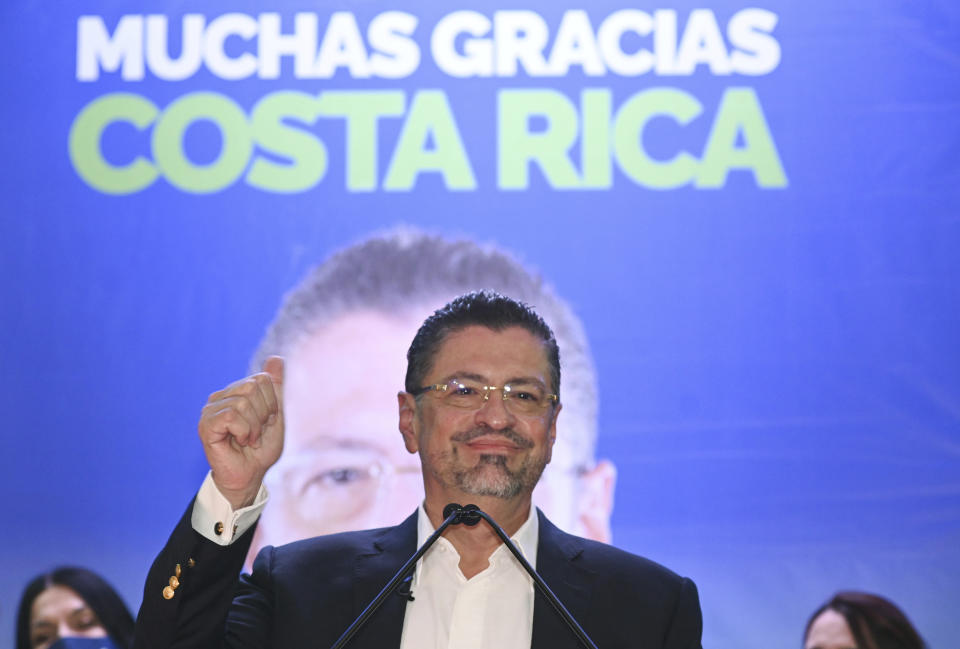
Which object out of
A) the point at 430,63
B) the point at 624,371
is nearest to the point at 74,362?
the point at 430,63

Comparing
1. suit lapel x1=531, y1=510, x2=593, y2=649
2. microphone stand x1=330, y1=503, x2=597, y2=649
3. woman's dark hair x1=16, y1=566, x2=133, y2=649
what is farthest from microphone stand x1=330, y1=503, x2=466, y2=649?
woman's dark hair x1=16, y1=566, x2=133, y2=649

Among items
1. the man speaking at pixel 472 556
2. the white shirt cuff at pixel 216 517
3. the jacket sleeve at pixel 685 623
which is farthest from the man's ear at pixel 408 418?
the jacket sleeve at pixel 685 623

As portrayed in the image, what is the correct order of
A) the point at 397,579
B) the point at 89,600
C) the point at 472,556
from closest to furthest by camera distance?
the point at 397,579, the point at 472,556, the point at 89,600

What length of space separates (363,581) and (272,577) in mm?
194

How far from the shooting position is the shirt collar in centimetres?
232

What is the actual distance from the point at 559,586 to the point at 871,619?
146 centimetres

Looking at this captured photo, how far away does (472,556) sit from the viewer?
233cm

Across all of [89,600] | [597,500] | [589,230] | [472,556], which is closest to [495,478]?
[472,556]

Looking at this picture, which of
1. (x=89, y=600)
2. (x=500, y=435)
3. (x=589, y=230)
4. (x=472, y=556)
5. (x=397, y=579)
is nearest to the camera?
(x=397, y=579)

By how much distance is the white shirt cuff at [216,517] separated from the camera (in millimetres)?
1945

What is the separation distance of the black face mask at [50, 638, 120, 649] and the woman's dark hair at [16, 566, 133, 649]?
0.06ft

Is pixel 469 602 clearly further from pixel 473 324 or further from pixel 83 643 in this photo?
pixel 83 643

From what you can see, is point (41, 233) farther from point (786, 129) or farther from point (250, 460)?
point (786, 129)

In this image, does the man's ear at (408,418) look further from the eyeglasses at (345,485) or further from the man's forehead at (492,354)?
the eyeglasses at (345,485)
